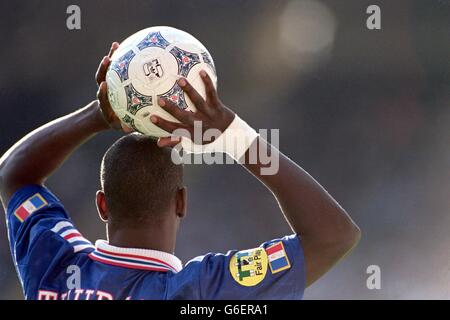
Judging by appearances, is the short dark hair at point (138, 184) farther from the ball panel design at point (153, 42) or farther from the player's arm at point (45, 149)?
the ball panel design at point (153, 42)

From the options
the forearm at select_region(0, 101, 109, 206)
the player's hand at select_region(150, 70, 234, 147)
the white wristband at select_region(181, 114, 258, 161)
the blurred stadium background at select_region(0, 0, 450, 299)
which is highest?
the player's hand at select_region(150, 70, 234, 147)

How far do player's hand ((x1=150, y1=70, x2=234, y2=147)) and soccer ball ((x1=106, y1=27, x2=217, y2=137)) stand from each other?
13 centimetres

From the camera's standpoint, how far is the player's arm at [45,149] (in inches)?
114

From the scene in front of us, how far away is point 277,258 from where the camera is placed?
2.50 meters

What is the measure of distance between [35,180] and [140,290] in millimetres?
678

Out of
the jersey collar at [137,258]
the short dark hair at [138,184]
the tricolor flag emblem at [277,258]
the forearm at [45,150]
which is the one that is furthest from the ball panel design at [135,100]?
the tricolor flag emblem at [277,258]

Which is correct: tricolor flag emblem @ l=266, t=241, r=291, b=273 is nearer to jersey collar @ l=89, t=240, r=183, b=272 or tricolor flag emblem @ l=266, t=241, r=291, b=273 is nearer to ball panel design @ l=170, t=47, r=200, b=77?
jersey collar @ l=89, t=240, r=183, b=272

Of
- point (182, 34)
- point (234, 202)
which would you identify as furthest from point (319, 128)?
point (182, 34)

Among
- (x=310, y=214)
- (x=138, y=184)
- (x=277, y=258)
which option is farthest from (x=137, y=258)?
(x=310, y=214)

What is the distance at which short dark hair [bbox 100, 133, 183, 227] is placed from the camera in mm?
2584

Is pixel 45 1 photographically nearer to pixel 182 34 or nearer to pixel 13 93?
pixel 13 93

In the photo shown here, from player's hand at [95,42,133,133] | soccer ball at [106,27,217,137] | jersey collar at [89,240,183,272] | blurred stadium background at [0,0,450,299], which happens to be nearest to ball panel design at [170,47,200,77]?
soccer ball at [106,27,217,137]

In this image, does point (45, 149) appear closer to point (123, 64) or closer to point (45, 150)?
point (45, 150)
